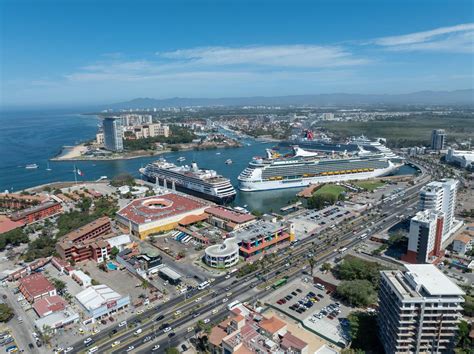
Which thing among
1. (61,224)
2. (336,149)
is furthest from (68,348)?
(336,149)

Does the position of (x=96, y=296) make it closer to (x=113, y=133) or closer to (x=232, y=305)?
(x=232, y=305)

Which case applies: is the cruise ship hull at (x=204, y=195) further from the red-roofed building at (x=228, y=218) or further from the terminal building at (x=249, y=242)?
the terminal building at (x=249, y=242)

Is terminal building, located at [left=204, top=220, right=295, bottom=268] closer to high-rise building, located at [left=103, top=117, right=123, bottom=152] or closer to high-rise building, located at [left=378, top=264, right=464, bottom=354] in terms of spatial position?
high-rise building, located at [left=378, top=264, right=464, bottom=354]

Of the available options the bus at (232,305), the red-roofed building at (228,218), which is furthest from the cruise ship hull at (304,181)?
the bus at (232,305)

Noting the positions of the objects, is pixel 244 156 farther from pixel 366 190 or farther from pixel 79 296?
pixel 79 296

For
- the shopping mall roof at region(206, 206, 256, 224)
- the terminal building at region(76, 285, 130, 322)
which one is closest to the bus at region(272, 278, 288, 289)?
the terminal building at region(76, 285, 130, 322)

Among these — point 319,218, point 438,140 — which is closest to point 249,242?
point 319,218

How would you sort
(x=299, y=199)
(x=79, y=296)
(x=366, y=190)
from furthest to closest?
(x=366, y=190) < (x=299, y=199) < (x=79, y=296)
